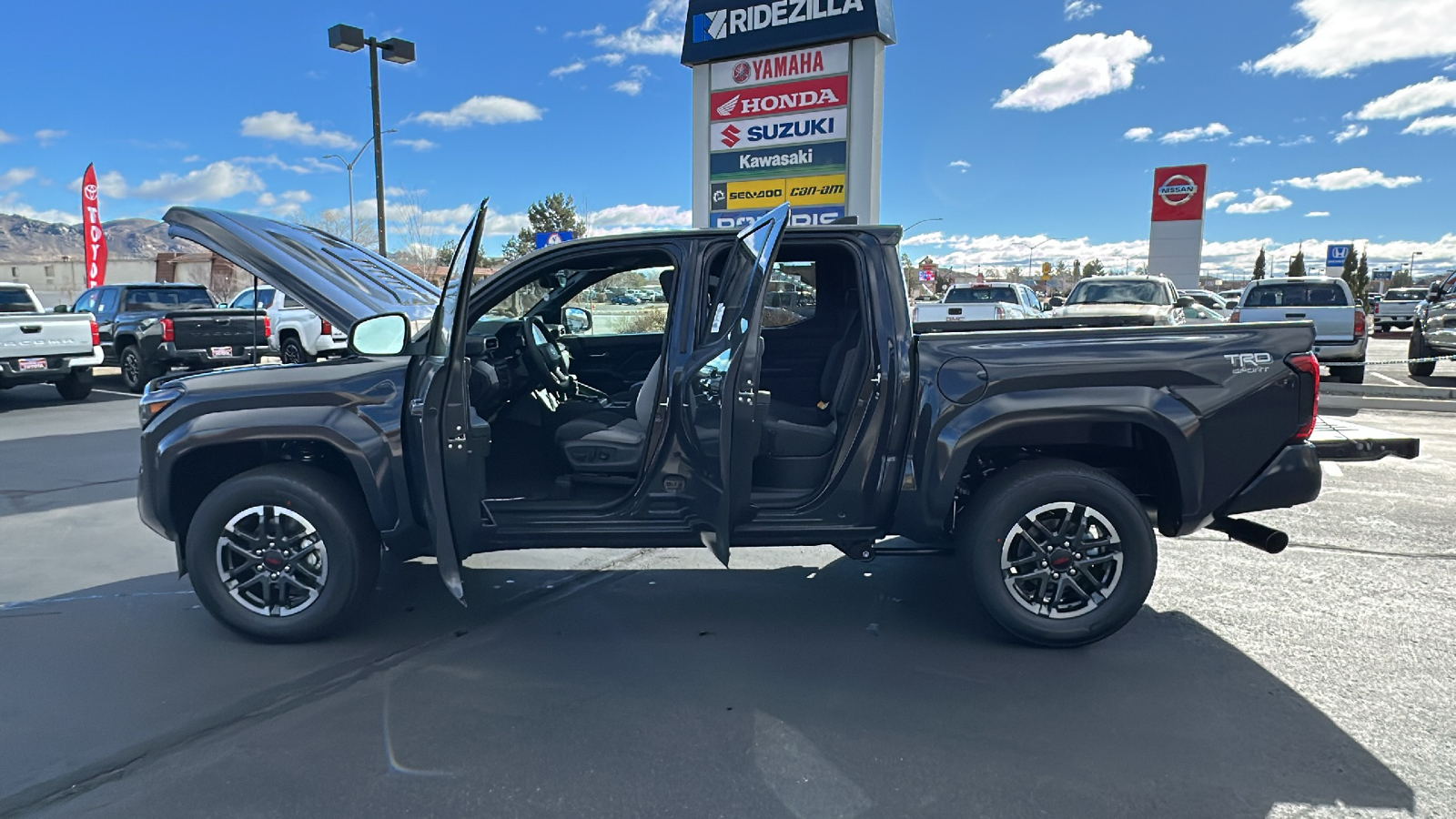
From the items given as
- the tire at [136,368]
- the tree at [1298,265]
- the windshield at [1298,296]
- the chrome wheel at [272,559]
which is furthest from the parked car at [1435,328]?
the tree at [1298,265]

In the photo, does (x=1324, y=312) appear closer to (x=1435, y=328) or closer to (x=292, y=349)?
(x=1435, y=328)

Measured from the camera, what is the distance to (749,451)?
12.5 feet

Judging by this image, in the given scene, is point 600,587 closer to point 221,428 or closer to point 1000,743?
point 221,428

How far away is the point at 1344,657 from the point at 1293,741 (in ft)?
3.10

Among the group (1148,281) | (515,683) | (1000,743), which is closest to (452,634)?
(515,683)

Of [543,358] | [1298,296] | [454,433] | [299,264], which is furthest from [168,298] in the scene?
[1298,296]

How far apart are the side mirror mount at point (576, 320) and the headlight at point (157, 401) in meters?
2.06

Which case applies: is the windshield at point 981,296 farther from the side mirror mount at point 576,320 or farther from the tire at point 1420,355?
the side mirror mount at point 576,320

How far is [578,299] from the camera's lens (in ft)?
17.4

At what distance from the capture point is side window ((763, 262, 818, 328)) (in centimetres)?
497

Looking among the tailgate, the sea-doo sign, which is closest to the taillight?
the tailgate

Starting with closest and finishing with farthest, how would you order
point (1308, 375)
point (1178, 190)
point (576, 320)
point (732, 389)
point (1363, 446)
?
1. point (732, 389)
2. point (1308, 375)
3. point (1363, 446)
4. point (576, 320)
5. point (1178, 190)

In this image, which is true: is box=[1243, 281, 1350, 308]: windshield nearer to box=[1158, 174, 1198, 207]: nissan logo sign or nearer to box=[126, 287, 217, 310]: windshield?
box=[126, 287, 217, 310]: windshield

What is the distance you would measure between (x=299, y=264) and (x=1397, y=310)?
41380 mm
